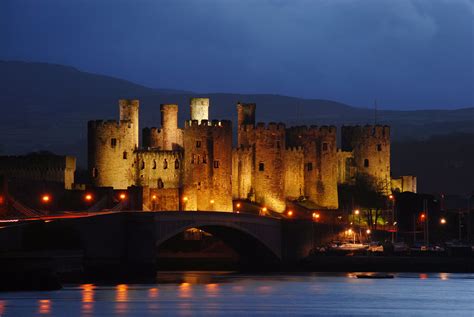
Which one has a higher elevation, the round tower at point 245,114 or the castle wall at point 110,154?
the round tower at point 245,114

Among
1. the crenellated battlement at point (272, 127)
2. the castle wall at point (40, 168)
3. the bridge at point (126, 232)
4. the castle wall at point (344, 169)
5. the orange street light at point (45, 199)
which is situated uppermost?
the crenellated battlement at point (272, 127)

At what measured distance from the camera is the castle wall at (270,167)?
118688 millimetres

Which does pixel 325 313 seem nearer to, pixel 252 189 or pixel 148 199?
pixel 148 199

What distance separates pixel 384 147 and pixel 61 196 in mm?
33794

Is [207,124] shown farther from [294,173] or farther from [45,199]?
[45,199]

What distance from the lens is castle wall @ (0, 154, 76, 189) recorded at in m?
111

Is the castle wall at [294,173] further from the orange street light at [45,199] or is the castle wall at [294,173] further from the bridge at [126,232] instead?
the orange street light at [45,199]

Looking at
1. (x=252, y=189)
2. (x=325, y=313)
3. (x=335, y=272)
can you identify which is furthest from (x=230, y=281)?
(x=252, y=189)

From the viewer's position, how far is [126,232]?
8781cm

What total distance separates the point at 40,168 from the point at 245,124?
1853 centimetres

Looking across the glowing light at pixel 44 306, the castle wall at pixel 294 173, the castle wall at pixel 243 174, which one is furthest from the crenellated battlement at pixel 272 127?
the glowing light at pixel 44 306

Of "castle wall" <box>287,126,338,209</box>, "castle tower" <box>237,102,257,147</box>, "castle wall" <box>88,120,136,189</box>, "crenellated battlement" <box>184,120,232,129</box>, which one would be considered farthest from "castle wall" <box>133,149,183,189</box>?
"castle wall" <box>287,126,338,209</box>

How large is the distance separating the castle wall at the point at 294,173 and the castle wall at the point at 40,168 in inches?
729

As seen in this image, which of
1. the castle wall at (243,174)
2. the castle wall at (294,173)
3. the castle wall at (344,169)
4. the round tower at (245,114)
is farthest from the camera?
the castle wall at (344,169)
